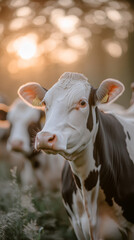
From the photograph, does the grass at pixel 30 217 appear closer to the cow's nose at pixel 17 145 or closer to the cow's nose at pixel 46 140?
the cow's nose at pixel 17 145

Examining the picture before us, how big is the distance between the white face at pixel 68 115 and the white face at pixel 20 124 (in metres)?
2.56

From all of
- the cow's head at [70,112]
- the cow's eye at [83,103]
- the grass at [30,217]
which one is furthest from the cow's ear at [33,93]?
the grass at [30,217]

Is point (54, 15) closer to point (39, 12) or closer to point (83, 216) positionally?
point (39, 12)

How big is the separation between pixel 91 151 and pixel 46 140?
62cm

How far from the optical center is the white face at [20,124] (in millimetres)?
5133

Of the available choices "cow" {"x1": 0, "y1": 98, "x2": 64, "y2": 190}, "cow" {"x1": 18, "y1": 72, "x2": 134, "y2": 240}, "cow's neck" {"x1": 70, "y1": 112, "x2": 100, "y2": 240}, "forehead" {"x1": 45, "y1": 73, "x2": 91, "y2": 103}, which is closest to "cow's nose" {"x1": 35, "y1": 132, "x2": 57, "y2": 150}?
"cow" {"x1": 18, "y1": 72, "x2": 134, "y2": 240}

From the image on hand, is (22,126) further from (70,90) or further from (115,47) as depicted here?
(115,47)

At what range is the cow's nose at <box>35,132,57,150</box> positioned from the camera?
2273 mm

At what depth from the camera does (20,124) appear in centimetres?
540

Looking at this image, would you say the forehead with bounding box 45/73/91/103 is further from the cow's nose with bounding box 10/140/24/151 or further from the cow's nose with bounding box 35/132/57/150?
the cow's nose with bounding box 10/140/24/151

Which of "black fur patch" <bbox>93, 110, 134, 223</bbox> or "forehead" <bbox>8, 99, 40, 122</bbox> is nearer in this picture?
"black fur patch" <bbox>93, 110, 134, 223</bbox>

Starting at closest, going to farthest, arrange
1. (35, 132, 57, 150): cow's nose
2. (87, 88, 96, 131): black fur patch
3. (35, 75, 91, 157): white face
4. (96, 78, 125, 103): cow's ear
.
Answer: (35, 132, 57, 150): cow's nose, (35, 75, 91, 157): white face, (87, 88, 96, 131): black fur patch, (96, 78, 125, 103): cow's ear

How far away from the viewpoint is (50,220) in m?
4.22

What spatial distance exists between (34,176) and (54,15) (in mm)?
8815
